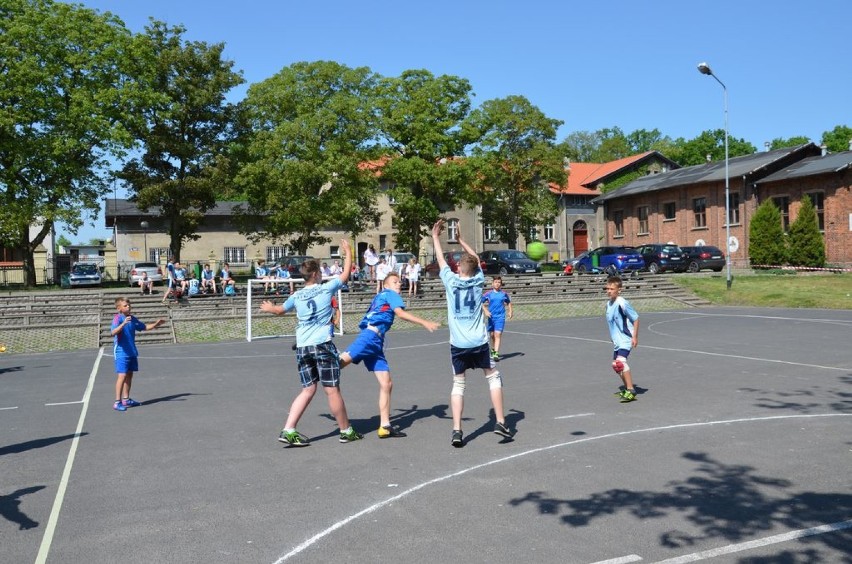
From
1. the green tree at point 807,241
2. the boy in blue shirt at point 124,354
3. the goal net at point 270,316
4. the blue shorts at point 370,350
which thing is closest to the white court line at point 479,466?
the blue shorts at point 370,350

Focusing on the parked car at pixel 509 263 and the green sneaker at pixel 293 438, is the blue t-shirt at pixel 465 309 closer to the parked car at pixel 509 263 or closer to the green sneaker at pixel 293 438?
the green sneaker at pixel 293 438

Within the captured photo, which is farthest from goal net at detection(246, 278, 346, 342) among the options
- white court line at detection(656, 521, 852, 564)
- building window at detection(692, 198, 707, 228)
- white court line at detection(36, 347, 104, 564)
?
building window at detection(692, 198, 707, 228)

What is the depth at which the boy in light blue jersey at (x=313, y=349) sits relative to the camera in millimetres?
8320

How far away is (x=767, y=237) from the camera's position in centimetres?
4503

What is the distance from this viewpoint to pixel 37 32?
39.2 metres

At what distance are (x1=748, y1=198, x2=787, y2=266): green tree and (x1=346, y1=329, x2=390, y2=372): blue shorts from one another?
40.8 m

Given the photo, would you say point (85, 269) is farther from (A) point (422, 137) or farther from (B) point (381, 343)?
(B) point (381, 343)

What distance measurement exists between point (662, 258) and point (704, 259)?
8.91ft

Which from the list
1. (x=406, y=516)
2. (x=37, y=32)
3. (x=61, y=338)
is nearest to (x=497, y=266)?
(x=61, y=338)

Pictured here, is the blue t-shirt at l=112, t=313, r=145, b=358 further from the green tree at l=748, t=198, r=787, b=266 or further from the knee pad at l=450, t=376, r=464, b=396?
the green tree at l=748, t=198, r=787, b=266

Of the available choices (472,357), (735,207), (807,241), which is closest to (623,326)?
(472,357)

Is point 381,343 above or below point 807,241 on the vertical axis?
below

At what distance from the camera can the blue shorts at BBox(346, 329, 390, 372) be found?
8820 millimetres

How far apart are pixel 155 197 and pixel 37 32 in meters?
10.1
